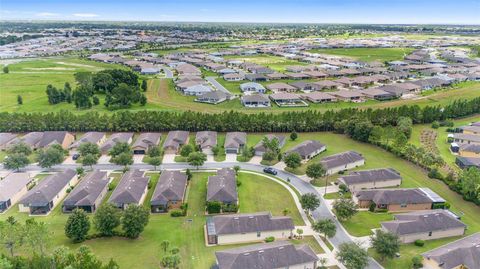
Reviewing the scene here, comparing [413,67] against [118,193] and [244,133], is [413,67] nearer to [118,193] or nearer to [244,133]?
[244,133]

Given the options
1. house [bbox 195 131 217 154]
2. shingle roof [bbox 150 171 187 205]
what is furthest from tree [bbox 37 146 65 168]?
house [bbox 195 131 217 154]

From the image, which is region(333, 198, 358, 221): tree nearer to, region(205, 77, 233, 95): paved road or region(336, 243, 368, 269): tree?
region(336, 243, 368, 269): tree

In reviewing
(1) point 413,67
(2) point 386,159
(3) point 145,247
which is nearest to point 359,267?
(3) point 145,247

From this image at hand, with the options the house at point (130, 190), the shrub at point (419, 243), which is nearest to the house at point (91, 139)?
the house at point (130, 190)

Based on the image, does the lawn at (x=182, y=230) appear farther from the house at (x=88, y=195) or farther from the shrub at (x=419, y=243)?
the shrub at (x=419, y=243)

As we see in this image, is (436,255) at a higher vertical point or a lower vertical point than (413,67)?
lower

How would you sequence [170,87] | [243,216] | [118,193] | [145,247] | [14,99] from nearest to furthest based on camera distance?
[145,247], [243,216], [118,193], [14,99], [170,87]
